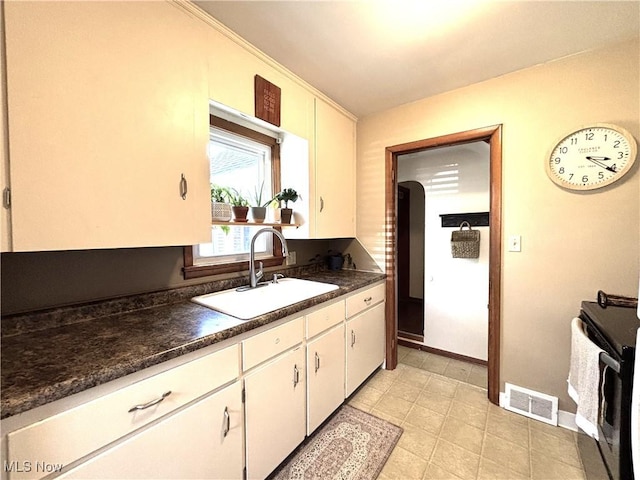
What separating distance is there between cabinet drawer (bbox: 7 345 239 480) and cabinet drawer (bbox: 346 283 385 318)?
1016 millimetres

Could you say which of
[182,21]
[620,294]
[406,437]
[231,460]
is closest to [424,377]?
[406,437]

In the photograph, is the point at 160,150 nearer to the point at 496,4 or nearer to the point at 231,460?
the point at 231,460

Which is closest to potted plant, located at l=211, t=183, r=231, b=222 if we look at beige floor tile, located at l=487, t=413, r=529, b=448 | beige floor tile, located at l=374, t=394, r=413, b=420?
beige floor tile, located at l=374, t=394, r=413, b=420

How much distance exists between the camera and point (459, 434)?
1576mm

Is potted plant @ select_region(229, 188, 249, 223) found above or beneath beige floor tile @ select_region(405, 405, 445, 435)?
above

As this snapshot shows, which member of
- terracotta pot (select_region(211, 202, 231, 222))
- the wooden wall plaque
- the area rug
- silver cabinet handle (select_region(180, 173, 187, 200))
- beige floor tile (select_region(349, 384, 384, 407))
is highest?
the wooden wall plaque

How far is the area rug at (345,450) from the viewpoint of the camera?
1310 millimetres

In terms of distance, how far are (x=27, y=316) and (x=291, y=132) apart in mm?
1594

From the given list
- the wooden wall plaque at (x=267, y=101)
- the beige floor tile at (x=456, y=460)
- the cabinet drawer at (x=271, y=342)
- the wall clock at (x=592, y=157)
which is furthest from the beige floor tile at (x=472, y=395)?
the wooden wall plaque at (x=267, y=101)

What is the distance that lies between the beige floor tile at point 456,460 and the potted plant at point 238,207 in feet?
5.93

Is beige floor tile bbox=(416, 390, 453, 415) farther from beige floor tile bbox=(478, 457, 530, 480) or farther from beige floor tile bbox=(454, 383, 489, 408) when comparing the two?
beige floor tile bbox=(478, 457, 530, 480)

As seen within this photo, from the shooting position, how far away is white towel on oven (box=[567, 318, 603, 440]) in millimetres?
1058

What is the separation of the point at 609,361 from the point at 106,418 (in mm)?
1693

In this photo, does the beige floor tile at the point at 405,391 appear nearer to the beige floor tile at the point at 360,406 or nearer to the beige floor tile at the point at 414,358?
the beige floor tile at the point at 360,406
